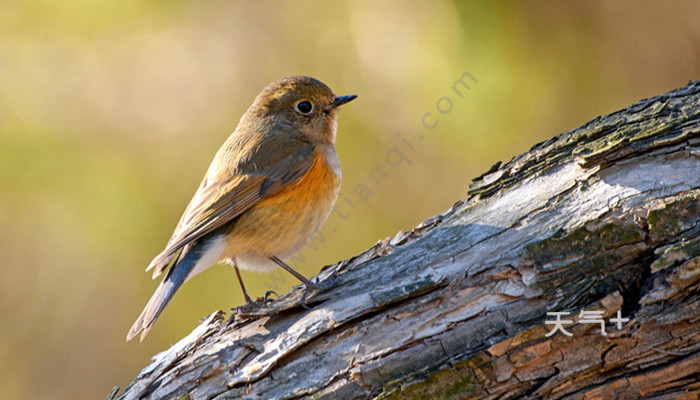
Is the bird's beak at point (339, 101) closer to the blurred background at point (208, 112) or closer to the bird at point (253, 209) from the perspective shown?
the bird at point (253, 209)

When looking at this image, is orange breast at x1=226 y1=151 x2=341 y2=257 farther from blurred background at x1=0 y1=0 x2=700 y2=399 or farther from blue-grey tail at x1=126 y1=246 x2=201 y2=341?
blurred background at x1=0 y1=0 x2=700 y2=399

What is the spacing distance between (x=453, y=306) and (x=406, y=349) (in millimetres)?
251

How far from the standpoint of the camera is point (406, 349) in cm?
231

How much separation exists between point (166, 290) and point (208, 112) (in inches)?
99.0

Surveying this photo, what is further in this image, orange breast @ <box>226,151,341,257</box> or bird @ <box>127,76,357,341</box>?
orange breast @ <box>226,151,341,257</box>

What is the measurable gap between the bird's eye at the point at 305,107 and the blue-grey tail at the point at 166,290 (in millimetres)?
1254

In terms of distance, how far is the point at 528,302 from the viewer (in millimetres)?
2271

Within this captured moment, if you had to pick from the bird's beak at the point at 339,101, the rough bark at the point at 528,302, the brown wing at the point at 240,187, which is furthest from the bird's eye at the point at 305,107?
the rough bark at the point at 528,302

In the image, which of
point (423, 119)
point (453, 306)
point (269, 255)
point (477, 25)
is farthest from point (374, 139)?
Answer: point (453, 306)

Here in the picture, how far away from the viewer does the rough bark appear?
2152 millimetres

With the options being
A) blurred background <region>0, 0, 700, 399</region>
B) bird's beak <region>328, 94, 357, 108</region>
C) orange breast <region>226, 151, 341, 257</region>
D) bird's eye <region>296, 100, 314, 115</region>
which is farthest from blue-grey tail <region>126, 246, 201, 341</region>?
blurred background <region>0, 0, 700, 399</region>

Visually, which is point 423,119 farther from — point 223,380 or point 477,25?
point 223,380

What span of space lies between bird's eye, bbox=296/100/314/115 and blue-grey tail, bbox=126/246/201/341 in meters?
1.25

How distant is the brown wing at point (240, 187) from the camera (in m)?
3.31
